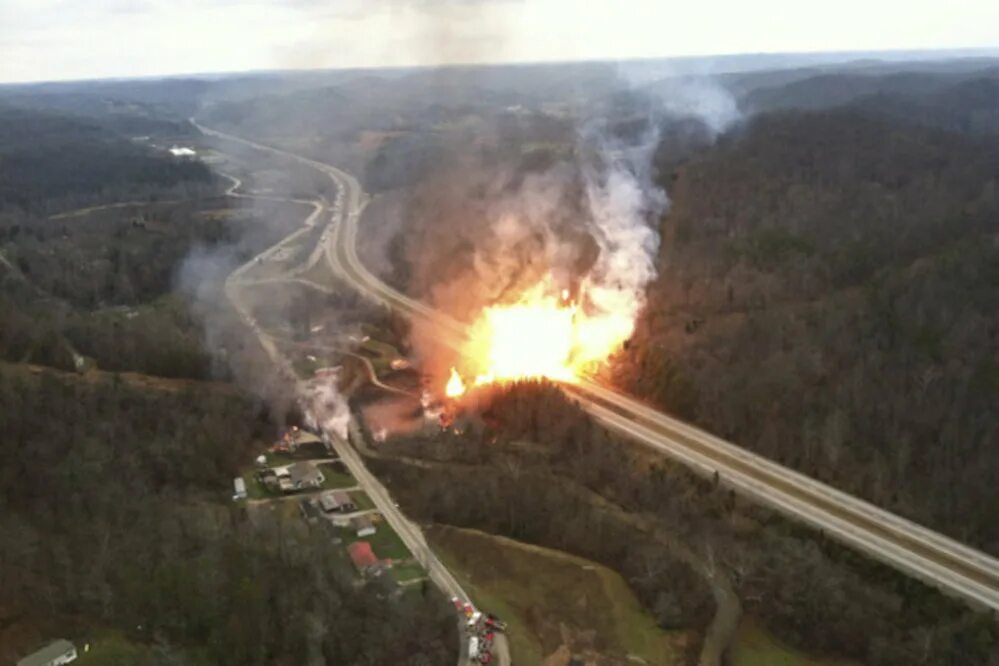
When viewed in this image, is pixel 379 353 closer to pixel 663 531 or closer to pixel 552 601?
pixel 663 531

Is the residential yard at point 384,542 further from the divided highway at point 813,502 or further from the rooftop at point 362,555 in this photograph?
the divided highway at point 813,502

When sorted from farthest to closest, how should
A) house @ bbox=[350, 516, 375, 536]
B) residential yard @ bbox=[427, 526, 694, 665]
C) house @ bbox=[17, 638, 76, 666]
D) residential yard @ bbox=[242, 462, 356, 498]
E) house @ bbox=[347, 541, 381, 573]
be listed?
1. residential yard @ bbox=[242, 462, 356, 498]
2. house @ bbox=[350, 516, 375, 536]
3. house @ bbox=[347, 541, 381, 573]
4. residential yard @ bbox=[427, 526, 694, 665]
5. house @ bbox=[17, 638, 76, 666]

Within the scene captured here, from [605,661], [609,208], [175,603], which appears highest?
[609,208]

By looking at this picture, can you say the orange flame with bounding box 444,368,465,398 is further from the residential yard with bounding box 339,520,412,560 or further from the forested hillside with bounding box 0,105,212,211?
the forested hillside with bounding box 0,105,212,211

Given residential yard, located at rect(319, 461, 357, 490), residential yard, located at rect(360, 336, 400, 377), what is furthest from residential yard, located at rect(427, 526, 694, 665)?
residential yard, located at rect(360, 336, 400, 377)

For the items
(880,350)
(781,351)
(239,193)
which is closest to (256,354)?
(781,351)

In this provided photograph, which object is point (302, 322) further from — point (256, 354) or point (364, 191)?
point (364, 191)
